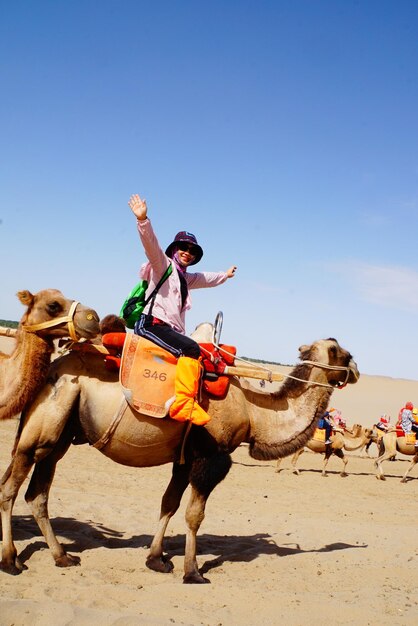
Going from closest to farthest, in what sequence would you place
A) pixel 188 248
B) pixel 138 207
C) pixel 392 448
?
1. pixel 138 207
2. pixel 188 248
3. pixel 392 448

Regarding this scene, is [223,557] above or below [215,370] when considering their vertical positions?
below

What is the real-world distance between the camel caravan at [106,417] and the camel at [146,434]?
1 centimetres

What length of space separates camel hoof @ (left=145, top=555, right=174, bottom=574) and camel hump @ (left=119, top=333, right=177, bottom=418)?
1.70 m

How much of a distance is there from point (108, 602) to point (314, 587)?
6.82ft

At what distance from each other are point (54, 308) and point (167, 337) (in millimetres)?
1157

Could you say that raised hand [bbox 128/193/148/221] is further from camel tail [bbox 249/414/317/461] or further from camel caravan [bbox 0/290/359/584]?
camel tail [bbox 249/414/317/461]

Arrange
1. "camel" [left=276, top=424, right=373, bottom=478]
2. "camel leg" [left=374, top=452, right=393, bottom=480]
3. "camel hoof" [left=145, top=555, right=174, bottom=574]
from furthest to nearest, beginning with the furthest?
"camel leg" [left=374, top=452, right=393, bottom=480]
"camel" [left=276, top=424, right=373, bottom=478]
"camel hoof" [left=145, top=555, right=174, bottom=574]

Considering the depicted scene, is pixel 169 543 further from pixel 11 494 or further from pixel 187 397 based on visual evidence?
pixel 187 397

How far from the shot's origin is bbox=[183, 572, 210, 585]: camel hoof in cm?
588

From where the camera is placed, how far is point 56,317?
588 cm

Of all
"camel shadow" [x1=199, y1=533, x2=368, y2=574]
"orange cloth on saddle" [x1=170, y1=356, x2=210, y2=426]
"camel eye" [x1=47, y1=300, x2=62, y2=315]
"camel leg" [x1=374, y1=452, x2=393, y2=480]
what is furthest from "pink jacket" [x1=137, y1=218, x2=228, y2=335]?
"camel leg" [x1=374, y1=452, x2=393, y2=480]

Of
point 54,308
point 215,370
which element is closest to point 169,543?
point 215,370

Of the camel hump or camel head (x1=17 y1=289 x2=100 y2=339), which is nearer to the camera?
camel head (x1=17 y1=289 x2=100 y2=339)

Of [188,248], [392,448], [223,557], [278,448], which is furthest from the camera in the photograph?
[392,448]
